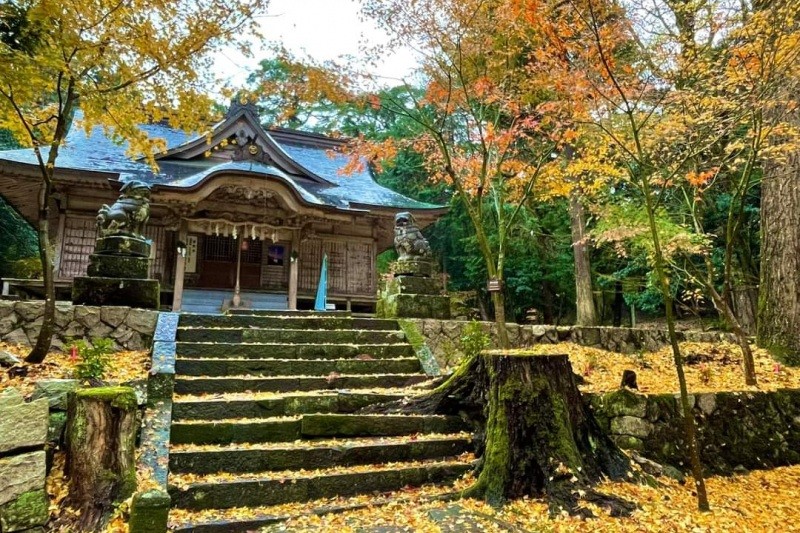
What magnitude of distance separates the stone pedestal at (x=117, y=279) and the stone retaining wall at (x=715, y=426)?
5801 millimetres

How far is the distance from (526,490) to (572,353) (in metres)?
4.74

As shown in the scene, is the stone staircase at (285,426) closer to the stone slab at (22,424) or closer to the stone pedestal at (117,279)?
the stone pedestal at (117,279)

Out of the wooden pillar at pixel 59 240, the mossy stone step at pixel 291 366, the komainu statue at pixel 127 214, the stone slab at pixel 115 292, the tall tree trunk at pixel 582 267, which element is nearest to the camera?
the mossy stone step at pixel 291 366

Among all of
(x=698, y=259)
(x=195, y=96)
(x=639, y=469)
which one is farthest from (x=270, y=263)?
(x=698, y=259)

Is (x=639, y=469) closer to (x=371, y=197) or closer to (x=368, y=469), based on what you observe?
(x=368, y=469)

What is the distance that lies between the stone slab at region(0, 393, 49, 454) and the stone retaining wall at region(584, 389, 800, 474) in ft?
16.3

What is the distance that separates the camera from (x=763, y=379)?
6.75m

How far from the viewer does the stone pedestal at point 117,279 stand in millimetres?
6309

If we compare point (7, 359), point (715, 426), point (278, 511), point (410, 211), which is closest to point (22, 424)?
point (278, 511)

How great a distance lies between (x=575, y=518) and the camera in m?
3.46

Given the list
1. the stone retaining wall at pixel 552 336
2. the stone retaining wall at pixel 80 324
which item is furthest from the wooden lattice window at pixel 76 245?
the stone retaining wall at pixel 552 336

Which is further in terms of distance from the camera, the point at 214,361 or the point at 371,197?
the point at 371,197

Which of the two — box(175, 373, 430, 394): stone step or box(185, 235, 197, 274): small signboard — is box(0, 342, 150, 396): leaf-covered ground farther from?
box(185, 235, 197, 274): small signboard

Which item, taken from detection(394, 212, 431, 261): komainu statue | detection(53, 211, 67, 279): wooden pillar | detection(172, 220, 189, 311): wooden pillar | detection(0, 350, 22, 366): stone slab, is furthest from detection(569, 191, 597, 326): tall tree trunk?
detection(53, 211, 67, 279): wooden pillar
